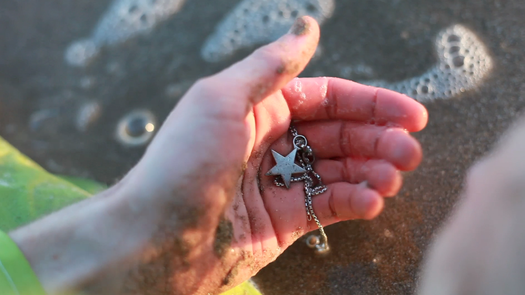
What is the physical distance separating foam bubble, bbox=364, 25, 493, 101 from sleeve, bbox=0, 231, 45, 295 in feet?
6.17

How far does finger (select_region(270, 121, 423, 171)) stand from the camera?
1.27 meters

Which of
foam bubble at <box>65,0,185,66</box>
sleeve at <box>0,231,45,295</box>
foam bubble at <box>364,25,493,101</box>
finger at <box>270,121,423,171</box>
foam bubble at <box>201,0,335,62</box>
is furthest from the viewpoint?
foam bubble at <box>65,0,185,66</box>

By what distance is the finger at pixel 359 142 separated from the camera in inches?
49.8

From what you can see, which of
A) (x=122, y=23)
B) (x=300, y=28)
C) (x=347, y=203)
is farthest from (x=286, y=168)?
(x=122, y=23)

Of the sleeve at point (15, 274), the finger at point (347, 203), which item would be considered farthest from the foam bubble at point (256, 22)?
the sleeve at point (15, 274)

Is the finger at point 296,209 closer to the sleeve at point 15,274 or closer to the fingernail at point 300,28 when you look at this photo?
Answer: the fingernail at point 300,28

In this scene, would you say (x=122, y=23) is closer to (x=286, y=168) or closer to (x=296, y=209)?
(x=286, y=168)

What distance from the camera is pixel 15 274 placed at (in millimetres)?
1173

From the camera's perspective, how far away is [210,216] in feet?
4.25

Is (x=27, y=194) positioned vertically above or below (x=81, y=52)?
below

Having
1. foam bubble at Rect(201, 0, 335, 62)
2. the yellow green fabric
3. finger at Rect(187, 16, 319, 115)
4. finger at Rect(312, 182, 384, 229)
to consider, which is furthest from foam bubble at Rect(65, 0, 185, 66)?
finger at Rect(312, 182, 384, 229)

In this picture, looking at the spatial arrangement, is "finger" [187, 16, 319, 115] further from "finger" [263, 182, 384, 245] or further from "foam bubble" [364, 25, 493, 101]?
"foam bubble" [364, 25, 493, 101]

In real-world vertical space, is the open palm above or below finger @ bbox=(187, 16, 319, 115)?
below

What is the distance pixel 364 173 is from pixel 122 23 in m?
2.10
